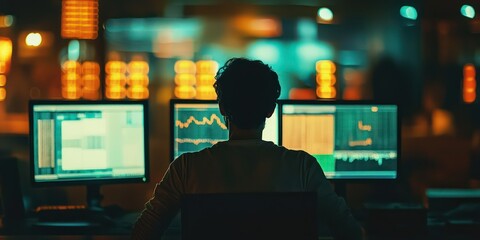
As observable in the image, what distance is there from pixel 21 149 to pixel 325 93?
1788mm

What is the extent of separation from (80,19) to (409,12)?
1869mm

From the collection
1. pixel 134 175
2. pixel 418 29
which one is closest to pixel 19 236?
pixel 134 175

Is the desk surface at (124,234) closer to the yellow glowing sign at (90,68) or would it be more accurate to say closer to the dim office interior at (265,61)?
the dim office interior at (265,61)

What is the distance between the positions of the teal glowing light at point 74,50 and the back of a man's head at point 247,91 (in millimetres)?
2950

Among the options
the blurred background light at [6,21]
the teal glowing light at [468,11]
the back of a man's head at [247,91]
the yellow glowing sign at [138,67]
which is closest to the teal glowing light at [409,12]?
the teal glowing light at [468,11]

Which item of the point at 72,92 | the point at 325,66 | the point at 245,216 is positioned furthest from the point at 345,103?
the point at 72,92

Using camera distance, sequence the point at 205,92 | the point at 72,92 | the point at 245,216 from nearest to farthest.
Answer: the point at 245,216, the point at 72,92, the point at 205,92

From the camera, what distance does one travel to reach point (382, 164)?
135 inches

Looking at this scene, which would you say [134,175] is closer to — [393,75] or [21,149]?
[21,149]

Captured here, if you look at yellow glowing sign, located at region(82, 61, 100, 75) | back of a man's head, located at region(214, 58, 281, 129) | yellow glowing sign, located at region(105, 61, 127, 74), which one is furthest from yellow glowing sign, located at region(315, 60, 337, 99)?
back of a man's head, located at region(214, 58, 281, 129)

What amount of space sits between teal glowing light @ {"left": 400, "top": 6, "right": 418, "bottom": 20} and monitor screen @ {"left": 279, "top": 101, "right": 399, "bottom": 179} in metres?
1.30

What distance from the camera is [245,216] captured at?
1714 millimetres

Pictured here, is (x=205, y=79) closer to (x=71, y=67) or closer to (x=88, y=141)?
(x=71, y=67)

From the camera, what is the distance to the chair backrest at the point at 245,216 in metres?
1.71
